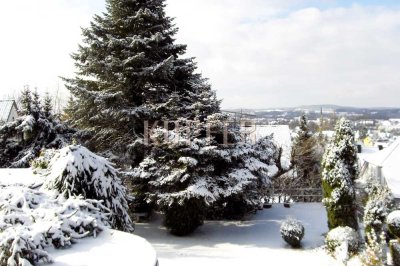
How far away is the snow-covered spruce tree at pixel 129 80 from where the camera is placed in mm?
12680

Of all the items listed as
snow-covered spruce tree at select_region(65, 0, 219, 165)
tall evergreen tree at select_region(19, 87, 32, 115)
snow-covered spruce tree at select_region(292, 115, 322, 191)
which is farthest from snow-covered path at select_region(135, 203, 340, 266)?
snow-covered spruce tree at select_region(292, 115, 322, 191)

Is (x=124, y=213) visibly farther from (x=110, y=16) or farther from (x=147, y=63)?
(x=110, y=16)

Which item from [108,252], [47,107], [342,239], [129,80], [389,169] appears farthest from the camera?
[389,169]

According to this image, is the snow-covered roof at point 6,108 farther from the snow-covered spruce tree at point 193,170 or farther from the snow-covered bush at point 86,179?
the snow-covered bush at point 86,179

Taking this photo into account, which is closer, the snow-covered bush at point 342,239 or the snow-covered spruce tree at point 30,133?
the snow-covered bush at point 342,239

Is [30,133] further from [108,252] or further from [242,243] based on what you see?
[108,252]

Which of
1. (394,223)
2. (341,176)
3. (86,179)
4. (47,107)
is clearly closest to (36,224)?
(86,179)

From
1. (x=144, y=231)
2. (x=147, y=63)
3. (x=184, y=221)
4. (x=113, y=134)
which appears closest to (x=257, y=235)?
(x=184, y=221)

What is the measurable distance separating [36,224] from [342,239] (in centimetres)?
739

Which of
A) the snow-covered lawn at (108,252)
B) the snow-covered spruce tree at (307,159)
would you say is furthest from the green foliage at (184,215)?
the snow-covered spruce tree at (307,159)

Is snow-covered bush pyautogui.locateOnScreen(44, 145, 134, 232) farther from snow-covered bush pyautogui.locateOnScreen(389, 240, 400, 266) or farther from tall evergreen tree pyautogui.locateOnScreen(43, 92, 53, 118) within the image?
tall evergreen tree pyautogui.locateOnScreen(43, 92, 53, 118)

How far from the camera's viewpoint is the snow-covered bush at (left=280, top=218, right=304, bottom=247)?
10.2 meters

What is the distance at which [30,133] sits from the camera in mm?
13953

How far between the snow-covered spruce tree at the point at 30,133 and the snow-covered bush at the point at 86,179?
20.6ft
